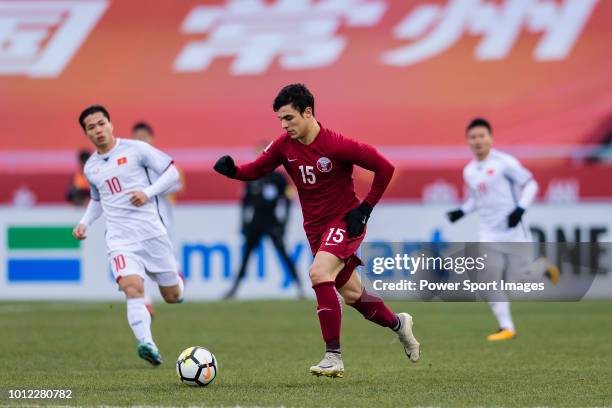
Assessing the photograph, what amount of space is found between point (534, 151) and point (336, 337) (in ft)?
48.2

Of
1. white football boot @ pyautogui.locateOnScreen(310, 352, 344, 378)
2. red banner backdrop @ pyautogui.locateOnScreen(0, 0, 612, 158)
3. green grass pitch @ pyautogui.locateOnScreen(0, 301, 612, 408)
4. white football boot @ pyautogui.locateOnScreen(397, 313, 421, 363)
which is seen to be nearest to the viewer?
green grass pitch @ pyautogui.locateOnScreen(0, 301, 612, 408)

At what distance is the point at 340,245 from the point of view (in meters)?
8.88

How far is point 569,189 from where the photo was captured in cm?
2262

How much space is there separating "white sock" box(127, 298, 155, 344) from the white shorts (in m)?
0.25

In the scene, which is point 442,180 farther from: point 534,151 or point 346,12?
point 346,12

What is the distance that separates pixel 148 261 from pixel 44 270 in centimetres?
906

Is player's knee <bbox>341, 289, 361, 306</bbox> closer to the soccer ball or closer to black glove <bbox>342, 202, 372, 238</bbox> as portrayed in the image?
black glove <bbox>342, 202, 372, 238</bbox>

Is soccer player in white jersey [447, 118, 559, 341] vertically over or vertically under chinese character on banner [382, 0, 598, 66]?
under

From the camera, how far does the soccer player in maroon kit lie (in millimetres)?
8711

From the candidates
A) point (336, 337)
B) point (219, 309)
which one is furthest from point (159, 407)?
point (219, 309)

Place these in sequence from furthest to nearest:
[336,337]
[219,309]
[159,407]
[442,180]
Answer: [442,180]
[219,309]
[336,337]
[159,407]

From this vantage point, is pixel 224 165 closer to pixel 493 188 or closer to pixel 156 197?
pixel 156 197

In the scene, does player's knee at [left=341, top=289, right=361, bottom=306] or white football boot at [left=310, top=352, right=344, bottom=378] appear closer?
white football boot at [left=310, top=352, right=344, bottom=378]

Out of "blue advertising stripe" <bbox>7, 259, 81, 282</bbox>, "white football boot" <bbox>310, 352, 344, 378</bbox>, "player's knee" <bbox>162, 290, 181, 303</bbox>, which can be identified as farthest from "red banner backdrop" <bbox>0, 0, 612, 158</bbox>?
"white football boot" <bbox>310, 352, 344, 378</bbox>
